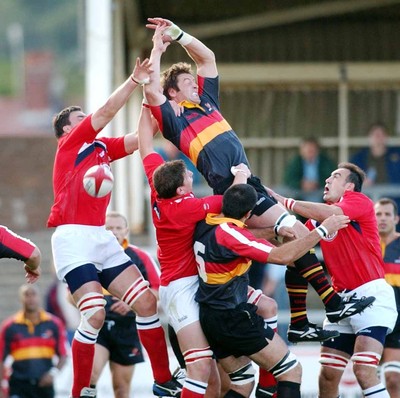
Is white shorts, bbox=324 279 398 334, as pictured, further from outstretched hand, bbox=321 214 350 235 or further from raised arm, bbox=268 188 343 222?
outstretched hand, bbox=321 214 350 235

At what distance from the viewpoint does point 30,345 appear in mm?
15562

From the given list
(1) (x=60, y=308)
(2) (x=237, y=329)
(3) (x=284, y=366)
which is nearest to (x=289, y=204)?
(2) (x=237, y=329)

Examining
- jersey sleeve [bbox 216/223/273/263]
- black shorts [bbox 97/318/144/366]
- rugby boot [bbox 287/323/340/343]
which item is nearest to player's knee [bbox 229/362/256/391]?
rugby boot [bbox 287/323/340/343]

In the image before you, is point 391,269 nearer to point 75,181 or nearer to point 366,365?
point 366,365

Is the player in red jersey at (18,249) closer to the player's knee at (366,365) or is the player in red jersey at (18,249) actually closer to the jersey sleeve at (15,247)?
the jersey sleeve at (15,247)

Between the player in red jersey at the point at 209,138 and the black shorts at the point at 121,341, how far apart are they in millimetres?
2830

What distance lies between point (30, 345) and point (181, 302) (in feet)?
21.1

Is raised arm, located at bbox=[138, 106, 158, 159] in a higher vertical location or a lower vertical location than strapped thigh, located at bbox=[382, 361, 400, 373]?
higher

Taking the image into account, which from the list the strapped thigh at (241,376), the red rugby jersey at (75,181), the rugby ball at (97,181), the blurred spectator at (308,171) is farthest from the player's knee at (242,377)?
the blurred spectator at (308,171)

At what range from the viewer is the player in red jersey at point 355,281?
396 inches

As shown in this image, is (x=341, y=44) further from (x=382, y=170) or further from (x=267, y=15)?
(x=382, y=170)

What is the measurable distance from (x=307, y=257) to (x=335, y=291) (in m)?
0.48

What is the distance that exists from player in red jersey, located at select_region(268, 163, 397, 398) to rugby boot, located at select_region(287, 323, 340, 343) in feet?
1.14

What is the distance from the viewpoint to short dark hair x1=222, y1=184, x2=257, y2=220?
9250mm
